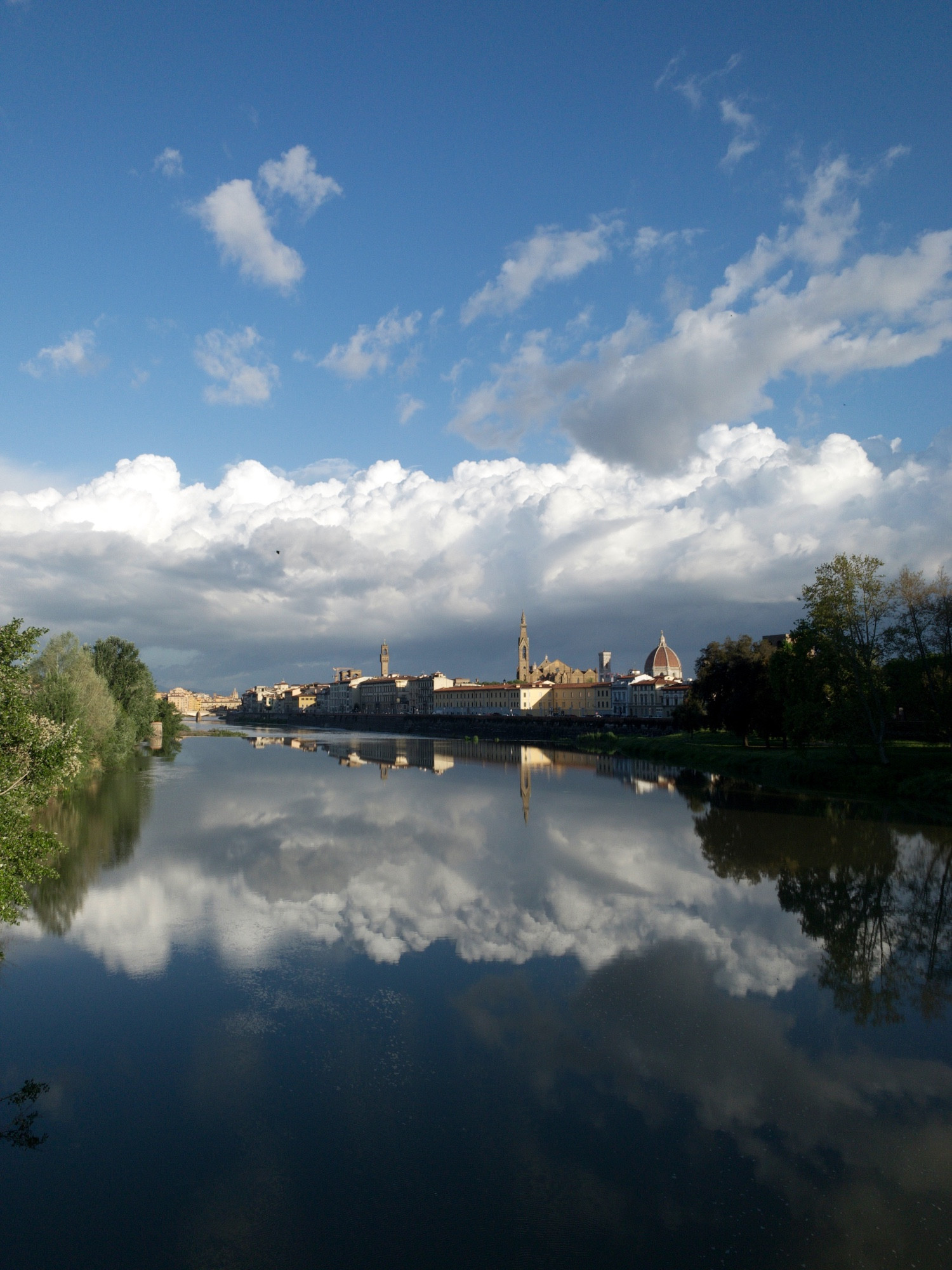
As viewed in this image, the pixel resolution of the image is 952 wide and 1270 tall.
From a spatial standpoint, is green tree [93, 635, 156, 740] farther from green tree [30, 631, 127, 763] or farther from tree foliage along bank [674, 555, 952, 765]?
tree foliage along bank [674, 555, 952, 765]

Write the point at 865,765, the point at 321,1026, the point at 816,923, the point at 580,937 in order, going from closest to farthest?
the point at 321,1026
the point at 580,937
the point at 816,923
the point at 865,765

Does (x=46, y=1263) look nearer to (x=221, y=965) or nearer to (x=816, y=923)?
(x=221, y=965)

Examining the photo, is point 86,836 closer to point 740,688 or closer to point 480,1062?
point 480,1062

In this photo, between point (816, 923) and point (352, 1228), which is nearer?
point (352, 1228)

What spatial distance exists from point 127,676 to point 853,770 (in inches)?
1748

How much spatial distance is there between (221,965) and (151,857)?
8.67 metres

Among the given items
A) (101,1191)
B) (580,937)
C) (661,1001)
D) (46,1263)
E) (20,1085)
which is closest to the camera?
(46,1263)

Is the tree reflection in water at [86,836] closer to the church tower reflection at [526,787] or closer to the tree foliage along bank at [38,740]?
the tree foliage along bank at [38,740]

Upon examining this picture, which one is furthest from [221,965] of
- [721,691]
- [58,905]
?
[721,691]

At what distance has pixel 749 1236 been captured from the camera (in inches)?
233

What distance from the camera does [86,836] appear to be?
861 inches

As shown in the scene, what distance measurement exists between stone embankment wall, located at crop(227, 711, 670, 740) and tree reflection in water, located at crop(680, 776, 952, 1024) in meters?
49.6

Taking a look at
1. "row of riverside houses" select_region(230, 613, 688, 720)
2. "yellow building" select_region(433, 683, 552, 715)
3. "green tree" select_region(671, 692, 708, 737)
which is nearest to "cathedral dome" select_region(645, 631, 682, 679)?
"row of riverside houses" select_region(230, 613, 688, 720)

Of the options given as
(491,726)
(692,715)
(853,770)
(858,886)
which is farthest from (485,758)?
(858,886)
